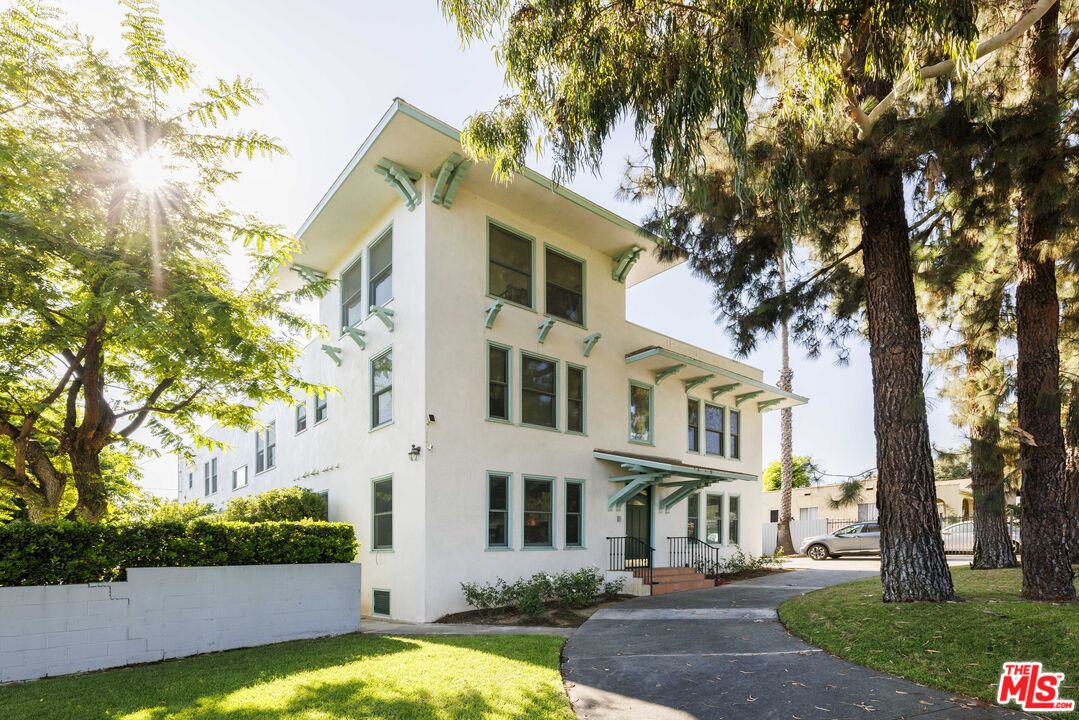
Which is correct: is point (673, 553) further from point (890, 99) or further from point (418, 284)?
point (890, 99)

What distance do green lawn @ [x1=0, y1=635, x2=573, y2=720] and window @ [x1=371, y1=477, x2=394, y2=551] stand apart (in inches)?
166

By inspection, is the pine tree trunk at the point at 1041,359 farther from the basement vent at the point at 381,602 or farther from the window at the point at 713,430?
the window at the point at 713,430

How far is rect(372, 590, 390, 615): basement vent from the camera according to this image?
40.4 ft

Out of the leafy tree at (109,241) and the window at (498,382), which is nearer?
the leafy tree at (109,241)

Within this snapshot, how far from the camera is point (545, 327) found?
13664 mm

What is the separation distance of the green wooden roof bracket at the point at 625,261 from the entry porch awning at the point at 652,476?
4387mm

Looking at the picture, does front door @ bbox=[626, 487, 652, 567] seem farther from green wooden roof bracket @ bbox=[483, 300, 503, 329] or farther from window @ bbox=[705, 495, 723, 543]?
green wooden roof bracket @ bbox=[483, 300, 503, 329]

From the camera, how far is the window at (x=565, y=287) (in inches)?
577

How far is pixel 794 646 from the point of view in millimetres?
7594

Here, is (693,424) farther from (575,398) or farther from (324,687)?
(324,687)

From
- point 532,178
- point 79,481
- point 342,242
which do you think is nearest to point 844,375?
point 532,178

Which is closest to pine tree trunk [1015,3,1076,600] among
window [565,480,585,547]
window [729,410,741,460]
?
window [565,480,585,547]

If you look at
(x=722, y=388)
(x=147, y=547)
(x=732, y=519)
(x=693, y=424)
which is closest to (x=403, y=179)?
(x=147, y=547)

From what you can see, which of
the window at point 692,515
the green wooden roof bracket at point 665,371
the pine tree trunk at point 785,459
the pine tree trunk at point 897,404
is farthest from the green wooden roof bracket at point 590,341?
the pine tree trunk at point 785,459
